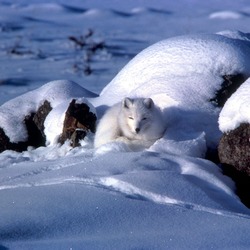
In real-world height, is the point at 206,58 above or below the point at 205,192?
above

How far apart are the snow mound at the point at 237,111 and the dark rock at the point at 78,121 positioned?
60.9 inches

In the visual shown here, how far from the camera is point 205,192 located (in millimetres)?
4332

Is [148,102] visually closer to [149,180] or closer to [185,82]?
[185,82]

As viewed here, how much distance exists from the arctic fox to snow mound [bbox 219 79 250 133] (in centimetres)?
69

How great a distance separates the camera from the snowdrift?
3352mm

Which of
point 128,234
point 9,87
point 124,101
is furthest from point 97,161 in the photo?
point 9,87

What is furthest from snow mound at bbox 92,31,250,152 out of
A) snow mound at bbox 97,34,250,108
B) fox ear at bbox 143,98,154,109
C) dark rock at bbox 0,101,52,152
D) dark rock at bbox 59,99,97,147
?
dark rock at bbox 0,101,52,152

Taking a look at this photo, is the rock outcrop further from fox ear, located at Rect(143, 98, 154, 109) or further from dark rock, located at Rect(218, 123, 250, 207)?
dark rock, located at Rect(218, 123, 250, 207)

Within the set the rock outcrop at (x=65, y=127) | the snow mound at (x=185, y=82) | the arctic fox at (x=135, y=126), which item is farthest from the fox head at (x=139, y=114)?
the rock outcrop at (x=65, y=127)

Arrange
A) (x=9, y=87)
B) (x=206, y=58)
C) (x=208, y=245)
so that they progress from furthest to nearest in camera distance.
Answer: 1. (x=9, y=87)
2. (x=206, y=58)
3. (x=208, y=245)

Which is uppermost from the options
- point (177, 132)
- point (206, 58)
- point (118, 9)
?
point (206, 58)

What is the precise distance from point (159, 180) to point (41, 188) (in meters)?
0.80

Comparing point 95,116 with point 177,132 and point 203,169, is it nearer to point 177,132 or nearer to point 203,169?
point 177,132

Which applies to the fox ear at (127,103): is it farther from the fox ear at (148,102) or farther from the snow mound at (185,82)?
the snow mound at (185,82)
